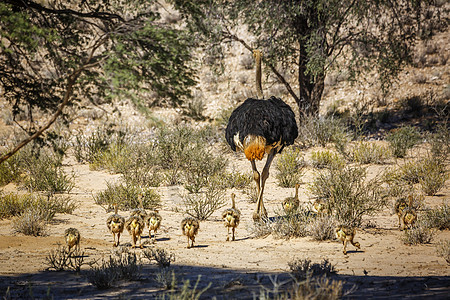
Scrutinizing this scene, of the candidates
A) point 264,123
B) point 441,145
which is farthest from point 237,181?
point 441,145

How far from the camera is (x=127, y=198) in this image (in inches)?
441

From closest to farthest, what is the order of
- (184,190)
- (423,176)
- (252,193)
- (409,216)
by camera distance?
(409,216) → (252,193) → (423,176) → (184,190)

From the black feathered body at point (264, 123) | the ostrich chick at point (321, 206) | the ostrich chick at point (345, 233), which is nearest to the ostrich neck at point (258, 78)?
the black feathered body at point (264, 123)

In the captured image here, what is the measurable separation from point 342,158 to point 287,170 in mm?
2647

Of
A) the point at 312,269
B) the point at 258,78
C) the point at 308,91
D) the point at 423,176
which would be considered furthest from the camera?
the point at 308,91

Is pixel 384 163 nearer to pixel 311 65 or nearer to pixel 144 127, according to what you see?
pixel 311 65

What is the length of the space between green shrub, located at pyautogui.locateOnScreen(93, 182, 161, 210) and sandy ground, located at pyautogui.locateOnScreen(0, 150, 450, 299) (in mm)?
271

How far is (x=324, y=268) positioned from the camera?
5.98 metres

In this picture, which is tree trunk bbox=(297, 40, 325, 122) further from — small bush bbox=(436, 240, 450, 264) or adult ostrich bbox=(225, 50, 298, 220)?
small bush bbox=(436, 240, 450, 264)

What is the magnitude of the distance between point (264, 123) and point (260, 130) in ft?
0.74

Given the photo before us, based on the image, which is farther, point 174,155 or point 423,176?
point 174,155

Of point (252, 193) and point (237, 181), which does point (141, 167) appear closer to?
point (237, 181)

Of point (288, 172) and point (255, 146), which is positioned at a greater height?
point (288, 172)

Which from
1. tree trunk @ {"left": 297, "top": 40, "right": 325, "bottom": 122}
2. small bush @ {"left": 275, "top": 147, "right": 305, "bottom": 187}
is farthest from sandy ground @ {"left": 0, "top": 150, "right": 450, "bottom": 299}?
tree trunk @ {"left": 297, "top": 40, "right": 325, "bottom": 122}
